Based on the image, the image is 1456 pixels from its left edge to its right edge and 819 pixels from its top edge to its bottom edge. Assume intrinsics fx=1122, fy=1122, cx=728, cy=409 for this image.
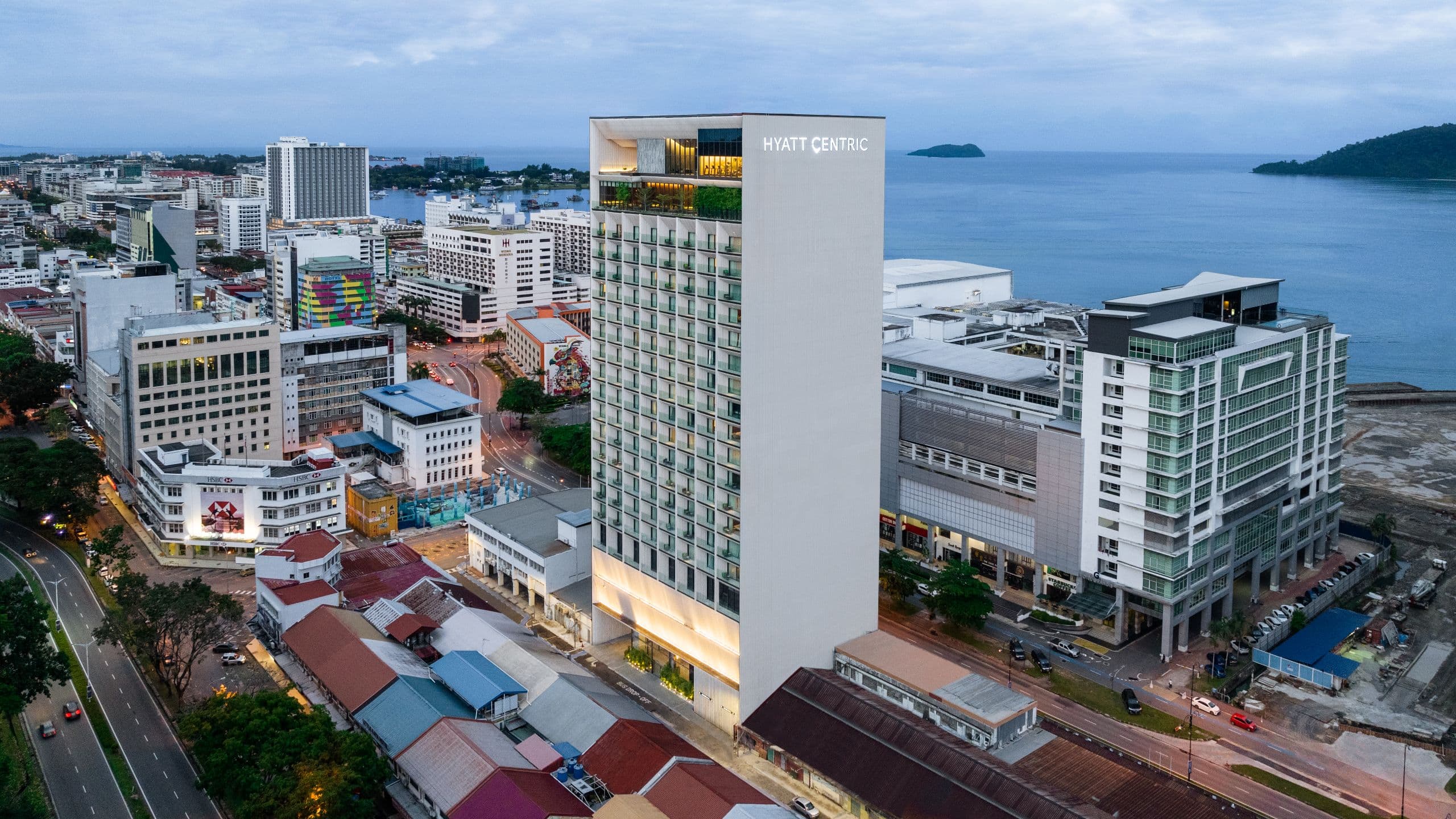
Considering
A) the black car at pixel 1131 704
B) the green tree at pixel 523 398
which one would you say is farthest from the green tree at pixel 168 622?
the green tree at pixel 523 398

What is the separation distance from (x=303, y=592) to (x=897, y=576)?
29.6 m

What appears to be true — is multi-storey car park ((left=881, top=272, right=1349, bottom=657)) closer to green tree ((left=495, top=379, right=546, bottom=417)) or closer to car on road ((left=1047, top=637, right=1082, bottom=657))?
car on road ((left=1047, top=637, right=1082, bottom=657))

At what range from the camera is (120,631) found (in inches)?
1951

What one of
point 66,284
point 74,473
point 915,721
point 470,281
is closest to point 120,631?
point 74,473

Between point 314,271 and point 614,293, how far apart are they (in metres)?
83.5

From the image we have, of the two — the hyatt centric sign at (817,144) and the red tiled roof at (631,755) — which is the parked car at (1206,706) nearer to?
the red tiled roof at (631,755)

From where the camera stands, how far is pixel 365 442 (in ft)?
263

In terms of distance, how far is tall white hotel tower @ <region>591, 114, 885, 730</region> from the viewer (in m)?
43.1

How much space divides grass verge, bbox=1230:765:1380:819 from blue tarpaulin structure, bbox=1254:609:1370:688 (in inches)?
347

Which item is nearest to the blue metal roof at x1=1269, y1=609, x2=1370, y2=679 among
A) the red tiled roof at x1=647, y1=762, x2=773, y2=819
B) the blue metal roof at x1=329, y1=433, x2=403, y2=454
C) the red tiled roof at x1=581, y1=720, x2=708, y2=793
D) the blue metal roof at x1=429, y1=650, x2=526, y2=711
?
the red tiled roof at x1=647, y1=762, x2=773, y2=819

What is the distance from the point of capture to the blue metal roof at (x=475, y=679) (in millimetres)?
44531

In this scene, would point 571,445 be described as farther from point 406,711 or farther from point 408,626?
point 406,711

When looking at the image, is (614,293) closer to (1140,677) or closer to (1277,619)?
(1140,677)

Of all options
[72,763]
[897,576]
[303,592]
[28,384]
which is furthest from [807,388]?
[28,384]
